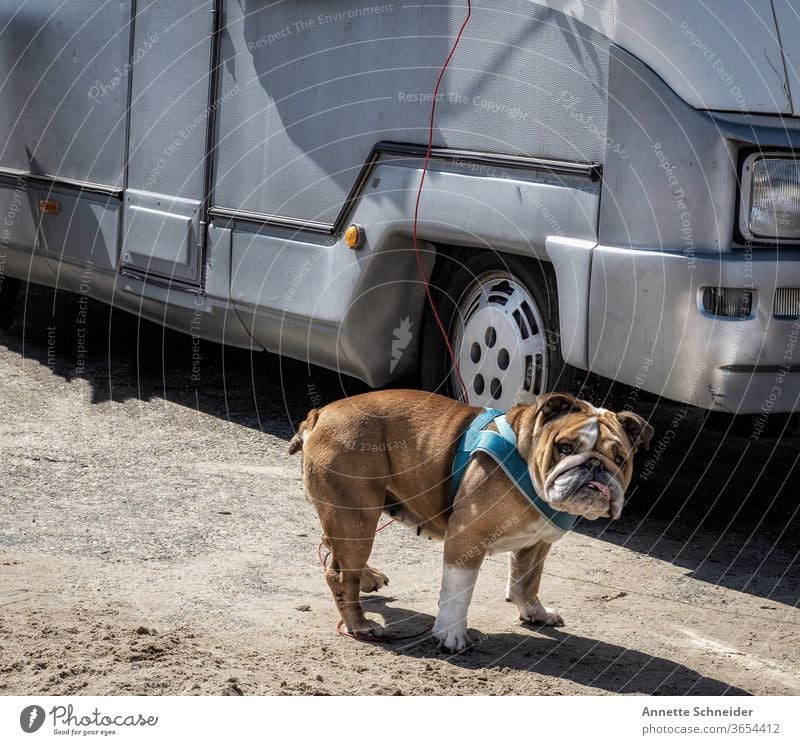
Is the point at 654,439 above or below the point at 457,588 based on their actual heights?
above

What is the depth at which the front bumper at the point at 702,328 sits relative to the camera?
497 cm

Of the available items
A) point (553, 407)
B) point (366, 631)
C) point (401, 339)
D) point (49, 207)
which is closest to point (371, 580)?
point (366, 631)

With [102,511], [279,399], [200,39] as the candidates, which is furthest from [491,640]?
[200,39]

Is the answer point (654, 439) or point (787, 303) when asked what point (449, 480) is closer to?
point (787, 303)

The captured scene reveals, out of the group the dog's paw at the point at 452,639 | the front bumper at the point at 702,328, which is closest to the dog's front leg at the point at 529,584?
the dog's paw at the point at 452,639

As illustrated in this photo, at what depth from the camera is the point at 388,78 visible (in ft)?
20.4

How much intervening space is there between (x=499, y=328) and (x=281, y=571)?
1578 millimetres

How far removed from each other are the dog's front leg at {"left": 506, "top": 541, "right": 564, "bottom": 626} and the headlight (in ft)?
5.13

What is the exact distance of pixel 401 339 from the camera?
6.64m

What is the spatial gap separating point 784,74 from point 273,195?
2907mm

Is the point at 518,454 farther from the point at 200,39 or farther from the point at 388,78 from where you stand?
the point at 200,39

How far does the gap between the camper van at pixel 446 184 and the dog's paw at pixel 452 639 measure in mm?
1499
